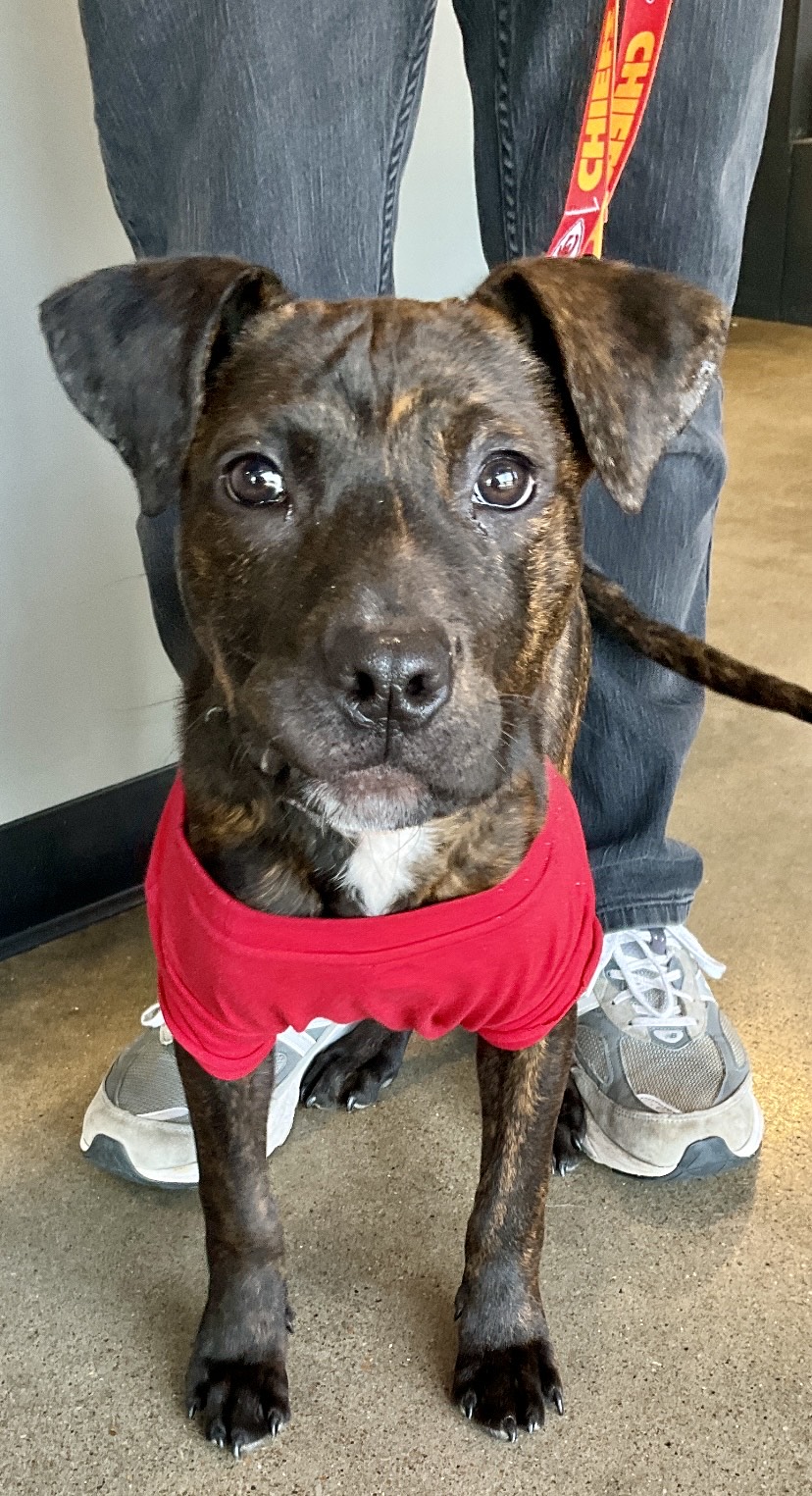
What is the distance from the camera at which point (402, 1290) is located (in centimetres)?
169

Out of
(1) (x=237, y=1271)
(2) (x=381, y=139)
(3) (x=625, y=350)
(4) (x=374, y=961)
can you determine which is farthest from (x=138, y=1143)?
(2) (x=381, y=139)

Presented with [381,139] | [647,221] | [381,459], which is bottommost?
[381,459]

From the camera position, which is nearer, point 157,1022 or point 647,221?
point 647,221

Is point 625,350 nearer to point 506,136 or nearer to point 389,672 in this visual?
point 389,672

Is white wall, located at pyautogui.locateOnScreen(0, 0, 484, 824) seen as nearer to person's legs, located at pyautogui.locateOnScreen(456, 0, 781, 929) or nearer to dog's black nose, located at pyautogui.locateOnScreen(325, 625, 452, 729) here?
person's legs, located at pyautogui.locateOnScreen(456, 0, 781, 929)

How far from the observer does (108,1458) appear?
149 cm

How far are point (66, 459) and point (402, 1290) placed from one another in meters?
1.42

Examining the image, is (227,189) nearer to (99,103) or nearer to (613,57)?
(99,103)

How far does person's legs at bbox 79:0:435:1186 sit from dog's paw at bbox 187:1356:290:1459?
1273mm

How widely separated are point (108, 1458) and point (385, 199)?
4.92ft

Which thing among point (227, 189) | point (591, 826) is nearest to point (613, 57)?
point (227, 189)

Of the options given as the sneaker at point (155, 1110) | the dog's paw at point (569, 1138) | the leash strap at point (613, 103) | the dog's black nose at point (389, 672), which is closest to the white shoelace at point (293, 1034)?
the sneaker at point (155, 1110)

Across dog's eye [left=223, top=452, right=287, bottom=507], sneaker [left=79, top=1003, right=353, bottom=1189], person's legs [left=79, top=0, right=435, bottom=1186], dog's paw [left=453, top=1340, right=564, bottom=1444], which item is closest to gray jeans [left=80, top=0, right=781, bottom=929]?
person's legs [left=79, top=0, right=435, bottom=1186]

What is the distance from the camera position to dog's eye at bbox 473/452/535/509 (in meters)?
1.29
